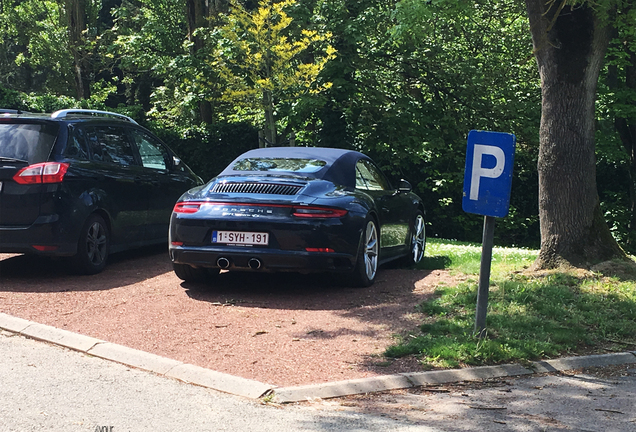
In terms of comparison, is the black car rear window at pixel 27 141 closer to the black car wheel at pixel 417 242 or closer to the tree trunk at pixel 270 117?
the black car wheel at pixel 417 242

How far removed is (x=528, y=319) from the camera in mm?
6906

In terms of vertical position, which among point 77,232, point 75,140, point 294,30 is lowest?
point 77,232

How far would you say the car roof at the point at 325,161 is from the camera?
8.49 m

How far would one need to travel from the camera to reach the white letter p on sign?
6129 millimetres

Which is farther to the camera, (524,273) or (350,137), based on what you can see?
(350,137)

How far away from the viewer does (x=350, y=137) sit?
18297mm

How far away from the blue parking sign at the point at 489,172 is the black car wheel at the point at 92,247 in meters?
4.60

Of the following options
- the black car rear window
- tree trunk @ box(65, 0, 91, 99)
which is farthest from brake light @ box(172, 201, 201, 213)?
tree trunk @ box(65, 0, 91, 99)

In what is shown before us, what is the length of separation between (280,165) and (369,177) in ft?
4.16

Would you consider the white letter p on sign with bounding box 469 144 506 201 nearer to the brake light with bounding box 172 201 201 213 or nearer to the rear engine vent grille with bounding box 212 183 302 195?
the rear engine vent grille with bounding box 212 183 302 195

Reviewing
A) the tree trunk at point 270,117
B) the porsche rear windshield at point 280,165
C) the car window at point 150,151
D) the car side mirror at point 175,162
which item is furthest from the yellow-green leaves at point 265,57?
the porsche rear windshield at point 280,165

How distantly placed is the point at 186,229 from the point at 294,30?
10431 mm

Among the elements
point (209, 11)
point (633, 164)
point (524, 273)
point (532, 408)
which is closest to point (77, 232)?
point (524, 273)

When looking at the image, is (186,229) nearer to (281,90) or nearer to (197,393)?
(197,393)
